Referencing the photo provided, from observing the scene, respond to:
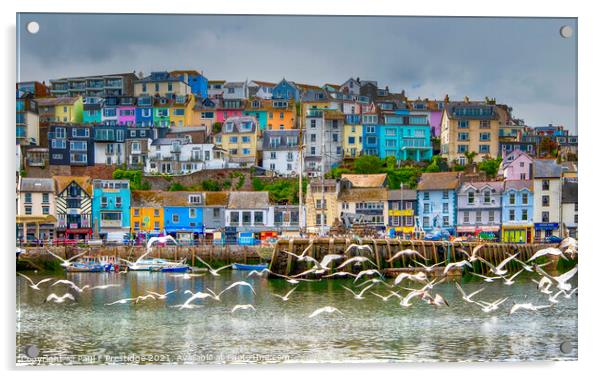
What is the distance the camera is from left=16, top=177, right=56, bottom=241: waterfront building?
37.7 ft

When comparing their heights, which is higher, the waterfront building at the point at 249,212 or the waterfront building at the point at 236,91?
the waterfront building at the point at 236,91

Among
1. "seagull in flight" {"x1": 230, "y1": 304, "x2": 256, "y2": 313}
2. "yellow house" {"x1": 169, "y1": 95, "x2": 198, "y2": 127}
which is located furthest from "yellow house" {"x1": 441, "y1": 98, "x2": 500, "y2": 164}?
"seagull in flight" {"x1": 230, "y1": 304, "x2": 256, "y2": 313}

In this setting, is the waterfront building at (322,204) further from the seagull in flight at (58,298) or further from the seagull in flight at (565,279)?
the seagull in flight at (565,279)

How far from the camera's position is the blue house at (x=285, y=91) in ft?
43.4

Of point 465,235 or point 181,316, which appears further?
point 465,235

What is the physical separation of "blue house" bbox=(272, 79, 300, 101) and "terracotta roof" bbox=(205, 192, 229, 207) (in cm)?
157

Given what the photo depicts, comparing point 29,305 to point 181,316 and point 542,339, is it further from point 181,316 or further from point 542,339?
point 542,339

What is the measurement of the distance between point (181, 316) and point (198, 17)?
3220mm

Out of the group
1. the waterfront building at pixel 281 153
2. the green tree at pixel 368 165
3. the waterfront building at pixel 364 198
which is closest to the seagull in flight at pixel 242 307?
the waterfront building at pixel 364 198

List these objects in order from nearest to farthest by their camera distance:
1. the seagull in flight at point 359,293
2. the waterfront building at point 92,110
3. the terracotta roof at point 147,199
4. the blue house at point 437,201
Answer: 1. the seagull in flight at point 359,293
2. the terracotta roof at point 147,199
3. the blue house at point 437,201
4. the waterfront building at point 92,110

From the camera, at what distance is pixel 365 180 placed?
15023 millimetres

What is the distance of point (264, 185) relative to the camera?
14906mm

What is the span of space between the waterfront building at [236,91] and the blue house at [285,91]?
0.41 m
